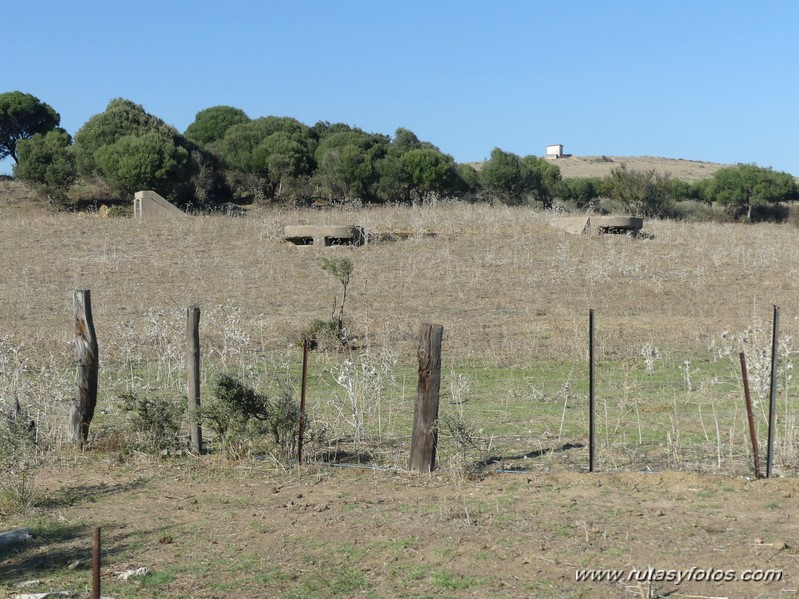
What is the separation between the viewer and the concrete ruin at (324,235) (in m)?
26.3

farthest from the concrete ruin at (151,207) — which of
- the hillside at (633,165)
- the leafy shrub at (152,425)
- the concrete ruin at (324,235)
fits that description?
the hillside at (633,165)

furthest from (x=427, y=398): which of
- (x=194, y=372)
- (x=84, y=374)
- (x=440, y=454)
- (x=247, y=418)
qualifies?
(x=84, y=374)

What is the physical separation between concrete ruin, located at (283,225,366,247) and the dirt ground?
18.2 metres

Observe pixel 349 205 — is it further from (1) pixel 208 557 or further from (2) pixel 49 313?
(1) pixel 208 557

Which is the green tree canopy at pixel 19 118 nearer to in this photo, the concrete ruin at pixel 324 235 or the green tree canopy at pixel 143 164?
the green tree canopy at pixel 143 164

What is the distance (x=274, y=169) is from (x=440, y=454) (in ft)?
119

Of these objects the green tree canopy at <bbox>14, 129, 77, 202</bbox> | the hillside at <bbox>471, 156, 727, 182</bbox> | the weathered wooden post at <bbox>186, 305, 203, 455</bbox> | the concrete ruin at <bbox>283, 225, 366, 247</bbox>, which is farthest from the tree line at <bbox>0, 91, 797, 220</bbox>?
the weathered wooden post at <bbox>186, 305, 203, 455</bbox>

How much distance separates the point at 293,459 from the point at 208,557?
2398 millimetres

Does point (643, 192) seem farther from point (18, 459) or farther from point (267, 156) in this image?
point (18, 459)

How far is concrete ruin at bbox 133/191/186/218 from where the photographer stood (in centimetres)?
3089

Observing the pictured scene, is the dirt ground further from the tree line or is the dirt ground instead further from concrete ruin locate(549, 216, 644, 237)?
the tree line

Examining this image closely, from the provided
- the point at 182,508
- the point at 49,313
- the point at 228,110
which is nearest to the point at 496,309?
the point at 49,313

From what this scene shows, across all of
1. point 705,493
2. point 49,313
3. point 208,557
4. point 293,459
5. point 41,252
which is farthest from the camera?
point 41,252

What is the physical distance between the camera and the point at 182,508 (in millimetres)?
7258
